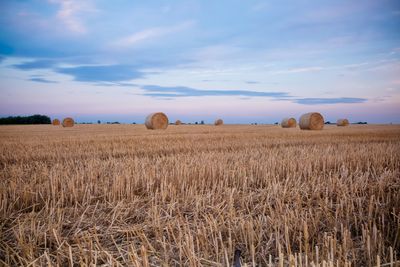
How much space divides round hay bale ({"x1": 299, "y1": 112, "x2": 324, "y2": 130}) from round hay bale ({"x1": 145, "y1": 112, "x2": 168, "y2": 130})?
414 inches

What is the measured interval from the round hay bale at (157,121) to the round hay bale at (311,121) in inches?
414

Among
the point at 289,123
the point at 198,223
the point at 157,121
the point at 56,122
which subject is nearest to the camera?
the point at 198,223

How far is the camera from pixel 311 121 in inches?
910

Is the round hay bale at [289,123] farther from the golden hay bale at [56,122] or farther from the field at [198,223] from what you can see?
the golden hay bale at [56,122]

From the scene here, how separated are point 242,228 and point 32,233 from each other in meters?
1.89

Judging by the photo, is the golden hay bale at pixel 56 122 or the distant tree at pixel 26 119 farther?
the distant tree at pixel 26 119

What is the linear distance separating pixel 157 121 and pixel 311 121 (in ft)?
37.7

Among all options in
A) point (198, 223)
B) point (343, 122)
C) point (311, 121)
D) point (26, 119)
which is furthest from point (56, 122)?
point (198, 223)

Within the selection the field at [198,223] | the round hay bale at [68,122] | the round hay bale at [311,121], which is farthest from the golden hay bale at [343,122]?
the field at [198,223]

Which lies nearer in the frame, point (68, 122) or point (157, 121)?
point (157, 121)

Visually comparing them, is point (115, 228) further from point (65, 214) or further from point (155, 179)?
point (155, 179)

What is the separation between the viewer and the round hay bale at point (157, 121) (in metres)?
23.5

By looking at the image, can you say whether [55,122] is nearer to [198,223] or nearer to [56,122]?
[56,122]

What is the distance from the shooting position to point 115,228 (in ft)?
10.1
